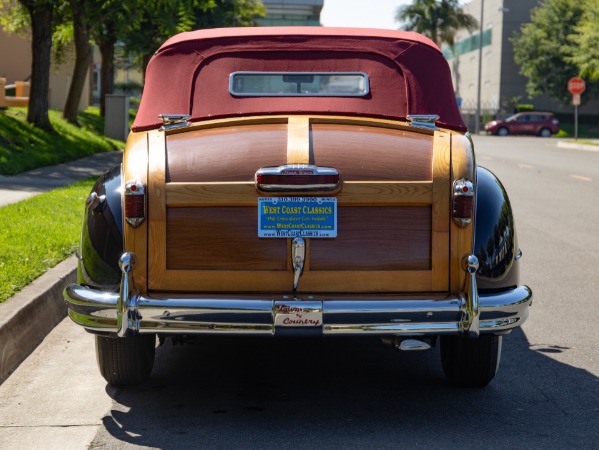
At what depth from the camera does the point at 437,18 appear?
8025 centimetres

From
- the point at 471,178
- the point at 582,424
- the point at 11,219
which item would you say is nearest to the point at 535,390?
the point at 582,424

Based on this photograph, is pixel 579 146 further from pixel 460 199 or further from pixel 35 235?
pixel 460 199

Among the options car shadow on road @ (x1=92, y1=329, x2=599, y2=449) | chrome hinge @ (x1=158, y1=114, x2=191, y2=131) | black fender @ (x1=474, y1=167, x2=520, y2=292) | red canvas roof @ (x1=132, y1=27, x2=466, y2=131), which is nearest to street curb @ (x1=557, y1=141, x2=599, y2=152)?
car shadow on road @ (x1=92, y1=329, x2=599, y2=449)

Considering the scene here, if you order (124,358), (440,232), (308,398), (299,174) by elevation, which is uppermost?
(299,174)

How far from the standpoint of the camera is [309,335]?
14.9 feet

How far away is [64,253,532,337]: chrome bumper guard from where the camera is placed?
4512 mm

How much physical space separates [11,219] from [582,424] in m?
6.63

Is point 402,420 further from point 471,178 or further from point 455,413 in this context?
point 471,178

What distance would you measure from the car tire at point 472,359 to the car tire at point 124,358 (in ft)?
4.77

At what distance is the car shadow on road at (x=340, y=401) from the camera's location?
4.55 m

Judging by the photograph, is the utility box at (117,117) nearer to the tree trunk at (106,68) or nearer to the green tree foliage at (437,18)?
the tree trunk at (106,68)

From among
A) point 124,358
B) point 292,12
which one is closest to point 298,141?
point 124,358

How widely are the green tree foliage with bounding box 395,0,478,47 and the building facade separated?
21.9ft

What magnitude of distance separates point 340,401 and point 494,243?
40.9 inches
